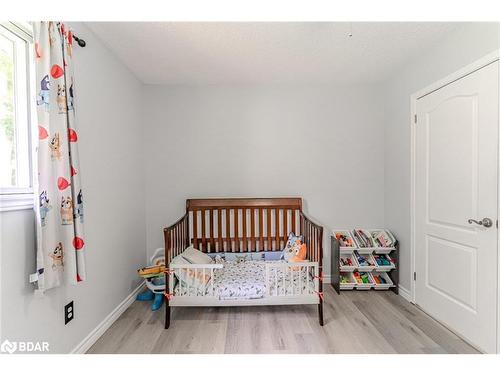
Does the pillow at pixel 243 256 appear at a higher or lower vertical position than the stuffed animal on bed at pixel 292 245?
lower

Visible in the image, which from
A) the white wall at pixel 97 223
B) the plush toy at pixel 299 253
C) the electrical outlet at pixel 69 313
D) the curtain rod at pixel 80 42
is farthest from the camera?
the plush toy at pixel 299 253

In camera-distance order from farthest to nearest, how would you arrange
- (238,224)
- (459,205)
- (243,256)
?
(238,224)
(243,256)
(459,205)

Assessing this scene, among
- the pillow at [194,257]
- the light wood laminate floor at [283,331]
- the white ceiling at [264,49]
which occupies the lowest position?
the light wood laminate floor at [283,331]

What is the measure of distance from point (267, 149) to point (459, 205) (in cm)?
178

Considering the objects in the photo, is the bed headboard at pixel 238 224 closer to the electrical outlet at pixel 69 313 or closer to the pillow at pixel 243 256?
the pillow at pixel 243 256

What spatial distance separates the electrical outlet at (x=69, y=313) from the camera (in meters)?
1.47

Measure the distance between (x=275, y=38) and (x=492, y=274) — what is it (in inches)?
87.3

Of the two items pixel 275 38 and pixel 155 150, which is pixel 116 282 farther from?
pixel 275 38

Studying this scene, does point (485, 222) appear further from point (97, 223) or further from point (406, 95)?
point (97, 223)

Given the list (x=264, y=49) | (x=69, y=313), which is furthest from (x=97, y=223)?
(x=264, y=49)

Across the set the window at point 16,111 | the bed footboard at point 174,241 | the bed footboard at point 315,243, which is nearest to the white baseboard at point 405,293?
the bed footboard at point 315,243

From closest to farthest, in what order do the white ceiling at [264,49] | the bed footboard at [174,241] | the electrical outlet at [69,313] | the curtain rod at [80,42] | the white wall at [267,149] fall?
1. the electrical outlet at [69,313]
2. the curtain rod at [80,42]
3. the white ceiling at [264,49]
4. the bed footboard at [174,241]
5. the white wall at [267,149]

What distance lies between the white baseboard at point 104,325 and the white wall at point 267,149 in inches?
24.9

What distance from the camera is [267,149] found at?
279 centimetres
